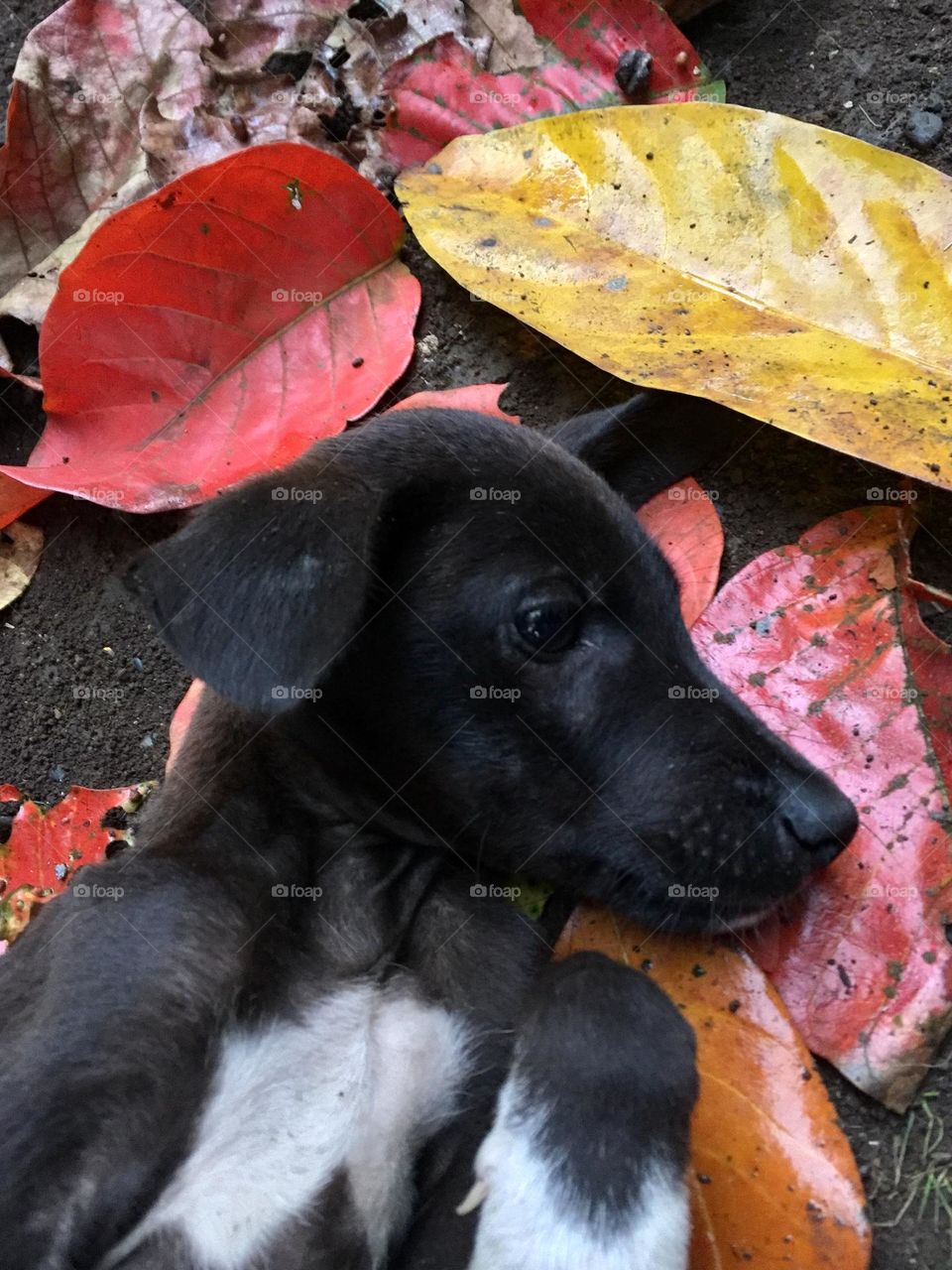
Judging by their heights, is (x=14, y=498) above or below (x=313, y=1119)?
above

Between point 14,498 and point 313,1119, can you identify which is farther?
point 14,498

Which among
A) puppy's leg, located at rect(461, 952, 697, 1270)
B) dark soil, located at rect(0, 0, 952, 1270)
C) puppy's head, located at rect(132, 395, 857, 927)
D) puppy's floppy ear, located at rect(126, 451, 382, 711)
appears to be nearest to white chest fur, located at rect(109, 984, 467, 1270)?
puppy's leg, located at rect(461, 952, 697, 1270)

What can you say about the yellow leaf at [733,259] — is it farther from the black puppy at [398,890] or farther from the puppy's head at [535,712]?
the puppy's head at [535,712]

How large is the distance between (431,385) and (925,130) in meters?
1.62

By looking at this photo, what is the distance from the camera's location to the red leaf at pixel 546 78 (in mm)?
4191

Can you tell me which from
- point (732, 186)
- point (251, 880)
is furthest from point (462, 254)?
point (251, 880)

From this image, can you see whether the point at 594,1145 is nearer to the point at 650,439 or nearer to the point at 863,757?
the point at 863,757

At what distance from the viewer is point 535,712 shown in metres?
2.81

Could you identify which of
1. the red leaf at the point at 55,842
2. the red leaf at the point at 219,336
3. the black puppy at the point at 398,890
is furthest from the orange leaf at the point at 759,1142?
the red leaf at the point at 219,336

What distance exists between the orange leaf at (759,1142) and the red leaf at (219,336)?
1.91 meters

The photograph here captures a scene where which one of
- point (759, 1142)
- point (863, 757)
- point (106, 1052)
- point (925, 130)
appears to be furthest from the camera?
point (925, 130)

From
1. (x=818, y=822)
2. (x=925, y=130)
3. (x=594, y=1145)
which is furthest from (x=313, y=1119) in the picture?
(x=925, y=130)

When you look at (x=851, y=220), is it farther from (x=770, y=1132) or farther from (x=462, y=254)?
(x=770, y=1132)

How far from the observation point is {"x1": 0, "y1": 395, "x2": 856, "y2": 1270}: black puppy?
2535mm
